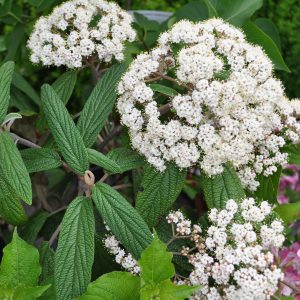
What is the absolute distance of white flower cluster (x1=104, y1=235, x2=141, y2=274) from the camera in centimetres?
93

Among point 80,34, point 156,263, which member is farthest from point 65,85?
point 156,263

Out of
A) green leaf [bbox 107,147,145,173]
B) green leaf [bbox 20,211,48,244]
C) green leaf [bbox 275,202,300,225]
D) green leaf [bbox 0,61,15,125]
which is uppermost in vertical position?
green leaf [bbox 0,61,15,125]

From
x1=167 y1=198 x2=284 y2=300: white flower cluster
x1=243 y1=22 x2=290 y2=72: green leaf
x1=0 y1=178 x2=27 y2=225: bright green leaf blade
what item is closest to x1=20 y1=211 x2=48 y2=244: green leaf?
x1=0 y1=178 x2=27 y2=225: bright green leaf blade

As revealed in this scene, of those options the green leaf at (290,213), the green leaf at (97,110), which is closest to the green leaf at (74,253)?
the green leaf at (97,110)

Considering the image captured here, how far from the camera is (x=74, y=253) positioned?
2.93 feet

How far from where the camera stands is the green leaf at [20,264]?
34.5 inches

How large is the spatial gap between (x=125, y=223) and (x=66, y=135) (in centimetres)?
18

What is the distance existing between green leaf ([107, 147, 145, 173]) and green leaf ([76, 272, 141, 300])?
0.20 meters

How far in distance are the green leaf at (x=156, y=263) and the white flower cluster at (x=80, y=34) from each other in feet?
1.46

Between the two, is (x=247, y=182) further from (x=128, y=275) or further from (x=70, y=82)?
(x=70, y=82)

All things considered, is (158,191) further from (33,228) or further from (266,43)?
(266,43)

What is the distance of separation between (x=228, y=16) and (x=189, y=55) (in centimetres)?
38

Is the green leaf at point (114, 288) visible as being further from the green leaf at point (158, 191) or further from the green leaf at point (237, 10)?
the green leaf at point (237, 10)

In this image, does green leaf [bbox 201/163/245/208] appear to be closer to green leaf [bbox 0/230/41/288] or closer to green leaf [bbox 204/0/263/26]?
green leaf [bbox 0/230/41/288]
